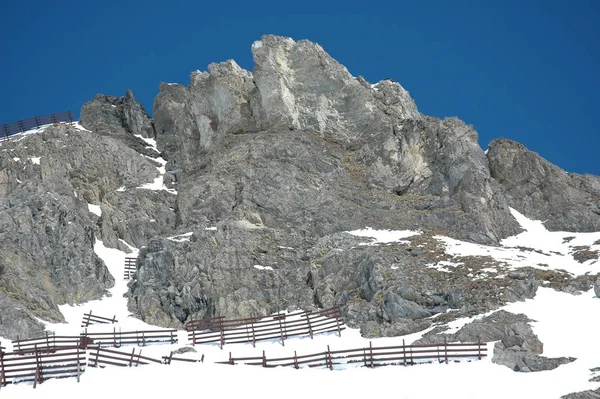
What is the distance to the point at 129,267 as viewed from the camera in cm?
6319

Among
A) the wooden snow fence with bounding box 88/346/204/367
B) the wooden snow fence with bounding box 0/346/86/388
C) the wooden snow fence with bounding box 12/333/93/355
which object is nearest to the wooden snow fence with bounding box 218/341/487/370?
the wooden snow fence with bounding box 88/346/204/367

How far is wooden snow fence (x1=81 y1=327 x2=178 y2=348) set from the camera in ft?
164

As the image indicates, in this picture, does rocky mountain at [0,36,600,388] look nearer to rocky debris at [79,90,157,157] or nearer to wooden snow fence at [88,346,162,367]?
rocky debris at [79,90,157,157]

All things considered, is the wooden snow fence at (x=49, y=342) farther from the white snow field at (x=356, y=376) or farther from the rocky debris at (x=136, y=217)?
the rocky debris at (x=136, y=217)

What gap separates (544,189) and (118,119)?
5046 centimetres

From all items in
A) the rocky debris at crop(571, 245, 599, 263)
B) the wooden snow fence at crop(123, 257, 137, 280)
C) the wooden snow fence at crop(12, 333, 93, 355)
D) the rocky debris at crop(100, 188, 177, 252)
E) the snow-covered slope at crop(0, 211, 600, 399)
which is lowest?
the snow-covered slope at crop(0, 211, 600, 399)

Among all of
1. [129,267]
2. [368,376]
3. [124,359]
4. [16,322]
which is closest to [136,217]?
[129,267]

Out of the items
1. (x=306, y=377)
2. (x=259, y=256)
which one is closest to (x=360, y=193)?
(x=259, y=256)

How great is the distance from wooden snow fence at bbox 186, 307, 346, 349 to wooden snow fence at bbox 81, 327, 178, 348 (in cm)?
152

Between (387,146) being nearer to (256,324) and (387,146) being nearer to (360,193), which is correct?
(360,193)

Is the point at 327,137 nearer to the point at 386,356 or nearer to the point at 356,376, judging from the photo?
the point at 386,356

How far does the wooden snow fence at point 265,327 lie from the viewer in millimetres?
49531

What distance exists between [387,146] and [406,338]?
27.9 metres

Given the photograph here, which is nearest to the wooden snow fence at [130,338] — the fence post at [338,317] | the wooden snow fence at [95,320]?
the wooden snow fence at [95,320]
